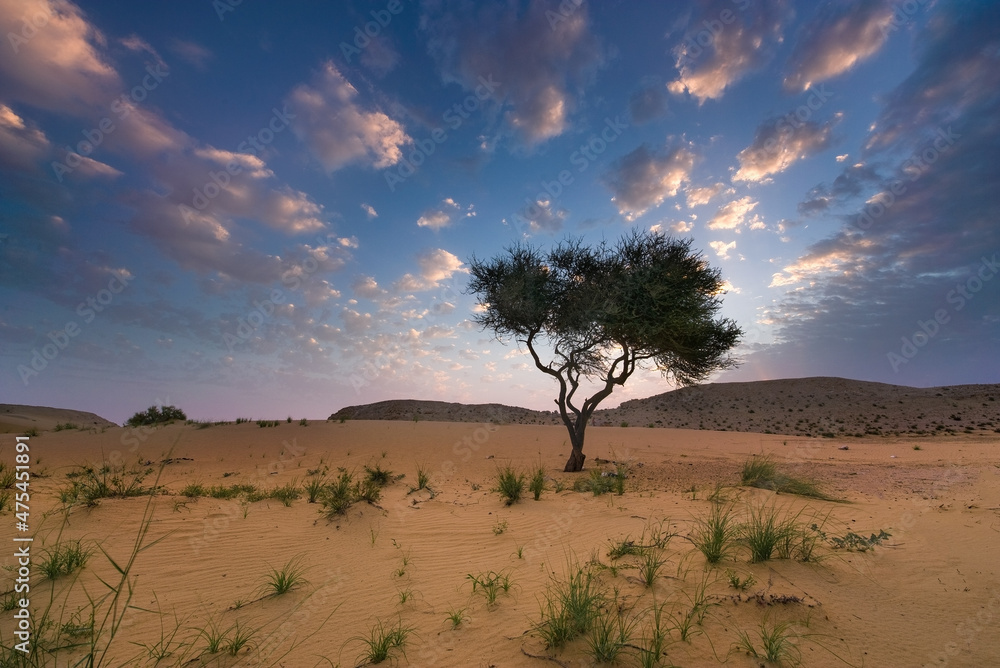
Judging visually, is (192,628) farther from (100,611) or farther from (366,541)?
(366,541)

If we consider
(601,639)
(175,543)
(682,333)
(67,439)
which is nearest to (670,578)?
(601,639)

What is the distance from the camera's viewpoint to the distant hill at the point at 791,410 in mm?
32812

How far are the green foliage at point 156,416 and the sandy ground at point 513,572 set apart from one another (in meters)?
21.4

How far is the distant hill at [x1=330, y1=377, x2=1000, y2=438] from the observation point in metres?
32.8

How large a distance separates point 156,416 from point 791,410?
170 feet

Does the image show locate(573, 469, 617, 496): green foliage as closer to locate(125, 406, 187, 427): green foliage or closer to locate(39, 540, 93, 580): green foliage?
locate(39, 540, 93, 580): green foliage

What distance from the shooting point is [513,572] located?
515cm

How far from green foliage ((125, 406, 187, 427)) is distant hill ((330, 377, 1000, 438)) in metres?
12.3

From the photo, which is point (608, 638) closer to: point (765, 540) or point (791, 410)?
point (765, 540)

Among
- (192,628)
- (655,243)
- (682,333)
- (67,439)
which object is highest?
(655,243)

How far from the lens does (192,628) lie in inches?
158

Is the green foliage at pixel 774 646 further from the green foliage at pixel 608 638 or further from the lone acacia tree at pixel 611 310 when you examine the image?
the lone acacia tree at pixel 611 310

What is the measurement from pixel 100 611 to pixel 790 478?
37.6 ft

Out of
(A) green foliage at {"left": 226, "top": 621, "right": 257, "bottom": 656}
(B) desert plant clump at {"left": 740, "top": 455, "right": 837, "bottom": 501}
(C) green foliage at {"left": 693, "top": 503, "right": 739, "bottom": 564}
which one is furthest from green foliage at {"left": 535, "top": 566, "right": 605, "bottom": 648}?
(B) desert plant clump at {"left": 740, "top": 455, "right": 837, "bottom": 501}
